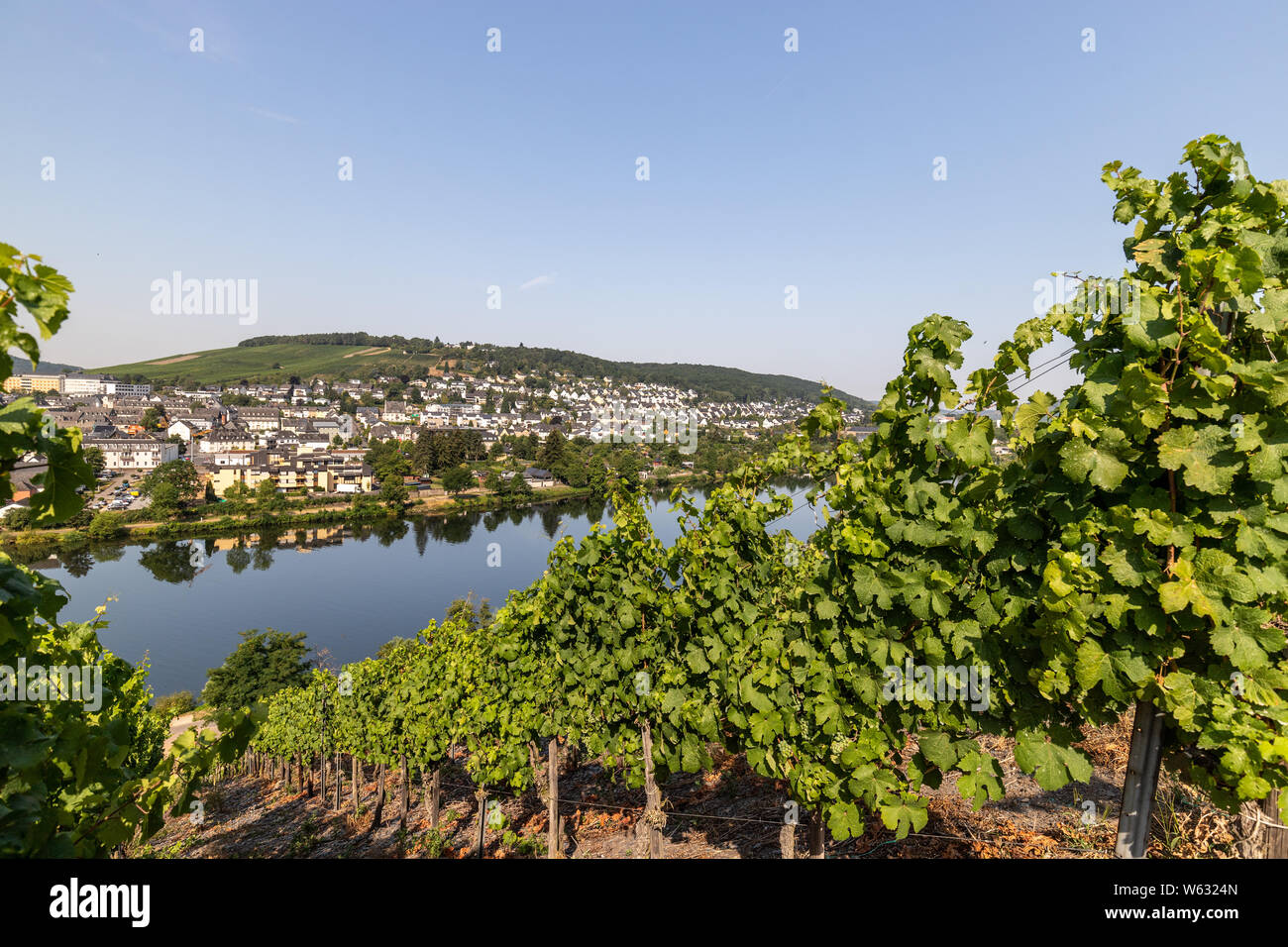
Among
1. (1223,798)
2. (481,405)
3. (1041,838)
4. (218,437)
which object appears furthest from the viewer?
(481,405)

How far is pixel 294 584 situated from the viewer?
5219cm

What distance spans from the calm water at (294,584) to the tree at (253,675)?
756 cm

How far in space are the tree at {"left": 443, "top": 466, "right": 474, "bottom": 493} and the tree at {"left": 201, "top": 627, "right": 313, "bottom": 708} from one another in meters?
59.9

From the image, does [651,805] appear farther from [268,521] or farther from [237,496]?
[237,496]

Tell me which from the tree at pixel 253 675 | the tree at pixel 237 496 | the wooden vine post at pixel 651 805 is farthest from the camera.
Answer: the tree at pixel 237 496

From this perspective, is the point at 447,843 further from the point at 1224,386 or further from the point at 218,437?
the point at 218,437

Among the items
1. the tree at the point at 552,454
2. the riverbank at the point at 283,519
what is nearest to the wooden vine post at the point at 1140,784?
the riverbank at the point at 283,519

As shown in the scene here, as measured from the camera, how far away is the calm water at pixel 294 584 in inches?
1608

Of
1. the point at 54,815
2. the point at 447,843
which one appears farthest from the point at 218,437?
the point at 54,815

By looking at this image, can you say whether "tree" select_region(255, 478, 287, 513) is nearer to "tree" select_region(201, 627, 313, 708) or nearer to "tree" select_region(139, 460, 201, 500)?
"tree" select_region(139, 460, 201, 500)

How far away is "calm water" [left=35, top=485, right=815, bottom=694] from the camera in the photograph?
40.8 m

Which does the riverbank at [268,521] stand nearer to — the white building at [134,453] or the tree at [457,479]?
the tree at [457,479]

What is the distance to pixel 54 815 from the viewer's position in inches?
84.5

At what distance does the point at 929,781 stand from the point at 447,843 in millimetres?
9928
